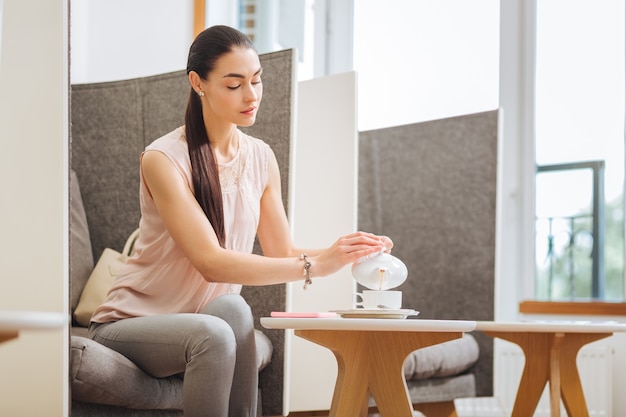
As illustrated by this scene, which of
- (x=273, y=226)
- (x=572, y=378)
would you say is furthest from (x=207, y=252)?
(x=572, y=378)

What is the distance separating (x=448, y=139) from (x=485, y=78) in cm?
77

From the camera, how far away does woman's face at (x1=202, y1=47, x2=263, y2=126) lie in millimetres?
1751

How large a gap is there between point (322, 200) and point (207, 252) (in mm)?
766

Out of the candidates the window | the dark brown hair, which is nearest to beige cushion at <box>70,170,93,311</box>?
the dark brown hair

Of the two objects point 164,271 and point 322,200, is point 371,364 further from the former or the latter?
point 322,200

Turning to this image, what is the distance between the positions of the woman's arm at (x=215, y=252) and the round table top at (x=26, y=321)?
0.93 metres

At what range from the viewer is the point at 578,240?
3.49 m

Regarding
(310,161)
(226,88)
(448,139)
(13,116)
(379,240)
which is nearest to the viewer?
(13,116)

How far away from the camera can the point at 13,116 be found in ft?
4.56

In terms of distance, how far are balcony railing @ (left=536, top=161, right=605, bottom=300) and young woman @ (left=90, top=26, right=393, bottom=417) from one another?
1920mm

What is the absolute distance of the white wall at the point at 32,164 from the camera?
139cm

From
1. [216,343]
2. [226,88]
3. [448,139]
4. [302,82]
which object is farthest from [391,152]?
[216,343]

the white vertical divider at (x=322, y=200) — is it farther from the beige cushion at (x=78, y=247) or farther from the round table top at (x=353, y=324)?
the round table top at (x=353, y=324)

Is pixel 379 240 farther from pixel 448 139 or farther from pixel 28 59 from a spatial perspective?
pixel 448 139
